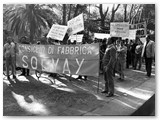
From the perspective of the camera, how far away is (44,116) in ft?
14.8

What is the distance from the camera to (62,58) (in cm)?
669

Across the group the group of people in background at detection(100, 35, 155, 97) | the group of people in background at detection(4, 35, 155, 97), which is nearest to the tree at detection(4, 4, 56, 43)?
the group of people in background at detection(4, 35, 155, 97)

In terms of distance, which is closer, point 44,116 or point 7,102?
point 44,116

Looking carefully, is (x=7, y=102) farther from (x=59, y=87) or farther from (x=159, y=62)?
Answer: (x=159, y=62)

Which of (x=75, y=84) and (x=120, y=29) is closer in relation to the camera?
(x=75, y=84)

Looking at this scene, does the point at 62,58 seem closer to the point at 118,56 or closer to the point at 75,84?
the point at 75,84

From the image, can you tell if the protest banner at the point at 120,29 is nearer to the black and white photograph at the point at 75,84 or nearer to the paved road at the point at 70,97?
the black and white photograph at the point at 75,84

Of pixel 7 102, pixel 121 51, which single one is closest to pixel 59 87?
pixel 7 102

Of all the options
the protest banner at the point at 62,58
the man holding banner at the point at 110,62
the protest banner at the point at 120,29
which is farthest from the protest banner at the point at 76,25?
the protest banner at the point at 120,29

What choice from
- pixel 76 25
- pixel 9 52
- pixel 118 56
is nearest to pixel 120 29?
pixel 118 56

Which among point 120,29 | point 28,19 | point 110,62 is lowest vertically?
point 110,62

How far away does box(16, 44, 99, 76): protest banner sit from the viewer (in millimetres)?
6031

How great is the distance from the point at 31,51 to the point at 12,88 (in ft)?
4.80

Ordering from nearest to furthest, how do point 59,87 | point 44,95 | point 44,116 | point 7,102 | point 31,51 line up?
1. point 44,116
2. point 7,102
3. point 44,95
4. point 59,87
5. point 31,51
